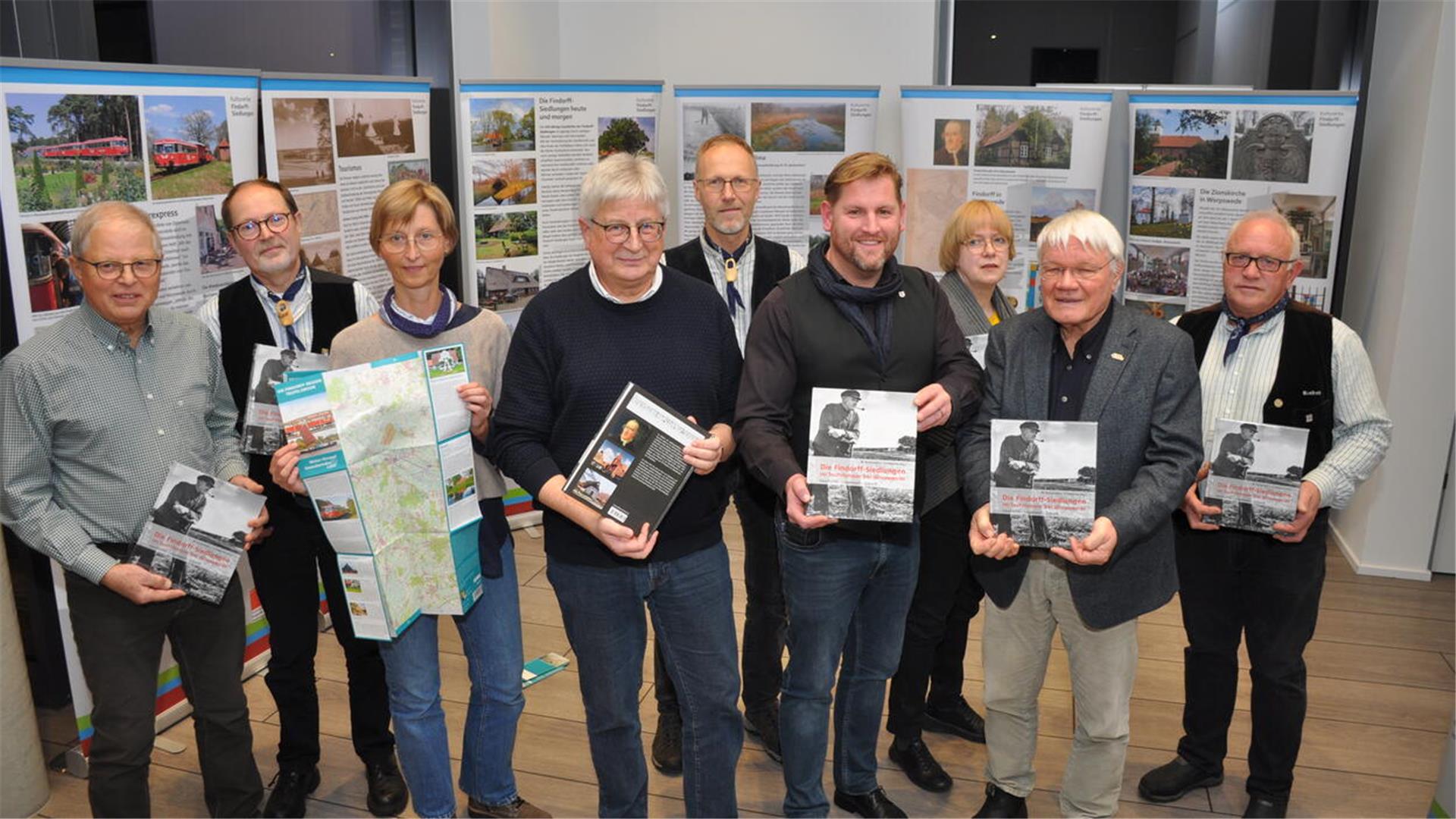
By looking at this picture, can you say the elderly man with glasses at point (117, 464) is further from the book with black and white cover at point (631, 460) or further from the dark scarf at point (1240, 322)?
the dark scarf at point (1240, 322)

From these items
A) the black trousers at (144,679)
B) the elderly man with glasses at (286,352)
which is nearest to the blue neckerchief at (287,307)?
the elderly man with glasses at (286,352)

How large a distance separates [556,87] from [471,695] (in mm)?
3198

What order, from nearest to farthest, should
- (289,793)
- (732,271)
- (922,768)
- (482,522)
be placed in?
(482,522) < (289,793) < (922,768) < (732,271)

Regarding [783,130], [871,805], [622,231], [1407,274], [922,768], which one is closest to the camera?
[622,231]

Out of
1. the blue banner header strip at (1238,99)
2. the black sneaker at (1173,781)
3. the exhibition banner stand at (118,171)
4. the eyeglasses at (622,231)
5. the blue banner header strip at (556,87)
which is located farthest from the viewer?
the blue banner header strip at (556,87)

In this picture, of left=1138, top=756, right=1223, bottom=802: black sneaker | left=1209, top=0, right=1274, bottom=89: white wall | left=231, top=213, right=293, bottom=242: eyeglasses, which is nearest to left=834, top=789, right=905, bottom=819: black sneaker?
left=1138, top=756, right=1223, bottom=802: black sneaker

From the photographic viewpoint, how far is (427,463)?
7.79 feet

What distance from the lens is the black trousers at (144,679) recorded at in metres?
2.49

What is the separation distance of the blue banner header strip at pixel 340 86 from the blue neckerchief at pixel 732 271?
1810 millimetres

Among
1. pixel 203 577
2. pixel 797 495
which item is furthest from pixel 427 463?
pixel 797 495

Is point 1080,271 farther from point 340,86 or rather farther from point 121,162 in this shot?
point 340,86

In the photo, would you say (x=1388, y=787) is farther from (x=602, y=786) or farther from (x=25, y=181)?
(x=25, y=181)

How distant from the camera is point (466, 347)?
8.32ft

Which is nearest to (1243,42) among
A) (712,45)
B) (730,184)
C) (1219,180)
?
(1219,180)
